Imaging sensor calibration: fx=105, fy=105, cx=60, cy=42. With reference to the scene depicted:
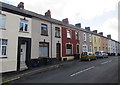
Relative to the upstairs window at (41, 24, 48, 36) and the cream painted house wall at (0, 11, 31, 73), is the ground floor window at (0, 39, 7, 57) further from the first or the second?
the upstairs window at (41, 24, 48, 36)

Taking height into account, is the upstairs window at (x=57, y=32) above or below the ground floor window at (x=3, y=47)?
above

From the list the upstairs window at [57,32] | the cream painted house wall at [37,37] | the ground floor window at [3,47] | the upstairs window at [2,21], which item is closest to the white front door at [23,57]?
the cream painted house wall at [37,37]

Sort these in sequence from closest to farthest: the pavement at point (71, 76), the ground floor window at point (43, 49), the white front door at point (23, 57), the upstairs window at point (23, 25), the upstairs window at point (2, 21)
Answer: the pavement at point (71, 76) < the upstairs window at point (2, 21) < the white front door at point (23, 57) < the upstairs window at point (23, 25) < the ground floor window at point (43, 49)

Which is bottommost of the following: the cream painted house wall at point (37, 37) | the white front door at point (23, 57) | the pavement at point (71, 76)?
the pavement at point (71, 76)

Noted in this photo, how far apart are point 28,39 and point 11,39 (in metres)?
2.46

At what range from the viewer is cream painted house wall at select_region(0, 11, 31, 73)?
11841 mm

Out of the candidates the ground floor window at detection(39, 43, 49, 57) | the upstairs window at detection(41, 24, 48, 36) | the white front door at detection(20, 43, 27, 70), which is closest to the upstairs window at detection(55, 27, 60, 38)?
the upstairs window at detection(41, 24, 48, 36)

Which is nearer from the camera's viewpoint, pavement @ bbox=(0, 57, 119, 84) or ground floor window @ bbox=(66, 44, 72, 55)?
pavement @ bbox=(0, 57, 119, 84)

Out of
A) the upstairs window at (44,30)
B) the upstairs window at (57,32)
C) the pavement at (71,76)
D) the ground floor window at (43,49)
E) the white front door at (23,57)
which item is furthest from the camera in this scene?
the upstairs window at (57,32)

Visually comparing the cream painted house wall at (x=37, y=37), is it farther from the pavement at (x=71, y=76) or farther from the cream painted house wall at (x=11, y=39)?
the pavement at (x=71, y=76)

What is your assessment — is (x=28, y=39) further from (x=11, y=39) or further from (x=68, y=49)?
(x=68, y=49)

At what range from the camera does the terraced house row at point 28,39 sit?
1223 centimetres

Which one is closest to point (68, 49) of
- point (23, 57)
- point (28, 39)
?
point (28, 39)

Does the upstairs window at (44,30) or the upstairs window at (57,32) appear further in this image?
the upstairs window at (57,32)
